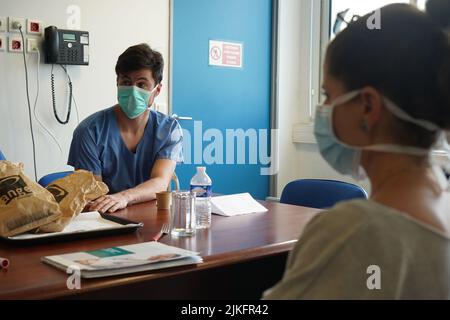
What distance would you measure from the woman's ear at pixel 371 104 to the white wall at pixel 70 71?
2642 mm

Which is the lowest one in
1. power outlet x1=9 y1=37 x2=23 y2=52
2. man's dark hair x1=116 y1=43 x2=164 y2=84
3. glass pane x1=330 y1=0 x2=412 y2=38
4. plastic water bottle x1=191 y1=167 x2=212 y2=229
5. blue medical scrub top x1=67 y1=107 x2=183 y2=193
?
plastic water bottle x1=191 y1=167 x2=212 y2=229

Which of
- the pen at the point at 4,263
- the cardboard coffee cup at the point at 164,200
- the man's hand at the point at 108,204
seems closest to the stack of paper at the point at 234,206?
the cardboard coffee cup at the point at 164,200

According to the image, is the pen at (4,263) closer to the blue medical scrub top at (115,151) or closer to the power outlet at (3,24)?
the blue medical scrub top at (115,151)

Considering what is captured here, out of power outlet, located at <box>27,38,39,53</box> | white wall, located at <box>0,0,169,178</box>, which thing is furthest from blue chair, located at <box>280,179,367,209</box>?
power outlet, located at <box>27,38,39,53</box>

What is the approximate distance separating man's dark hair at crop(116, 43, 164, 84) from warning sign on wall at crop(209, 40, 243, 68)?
1505 mm

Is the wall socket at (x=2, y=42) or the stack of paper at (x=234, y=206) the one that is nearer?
the stack of paper at (x=234, y=206)

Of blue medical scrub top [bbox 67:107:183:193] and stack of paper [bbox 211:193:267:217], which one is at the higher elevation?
blue medical scrub top [bbox 67:107:183:193]

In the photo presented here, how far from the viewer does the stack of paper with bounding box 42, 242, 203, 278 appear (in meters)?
1.16

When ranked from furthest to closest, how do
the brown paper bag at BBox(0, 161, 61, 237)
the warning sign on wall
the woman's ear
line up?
the warning sign on wall
the brown paper bag at BBox(0, 161, 61, 237)
the woman's ear

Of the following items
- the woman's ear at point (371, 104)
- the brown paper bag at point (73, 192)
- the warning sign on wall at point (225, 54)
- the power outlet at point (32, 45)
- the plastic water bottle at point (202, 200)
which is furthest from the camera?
the warning sign on wall at point (225, 54)

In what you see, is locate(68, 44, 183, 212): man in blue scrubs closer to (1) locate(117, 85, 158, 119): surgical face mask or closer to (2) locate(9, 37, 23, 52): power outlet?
(1) locate(117, 85, 158, 119): surgical face mask

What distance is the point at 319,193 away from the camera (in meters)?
2.40

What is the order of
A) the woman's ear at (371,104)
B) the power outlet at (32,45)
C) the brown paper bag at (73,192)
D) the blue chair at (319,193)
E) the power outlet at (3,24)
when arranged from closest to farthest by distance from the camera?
the woman's ear at (371,104) < the brown paper bag at (73,192) < the blue chair at (319,193) < the power outlet at (3,24) < the power outlet at (32,45)

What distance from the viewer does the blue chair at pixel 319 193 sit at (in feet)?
7.48
